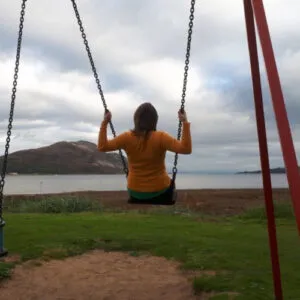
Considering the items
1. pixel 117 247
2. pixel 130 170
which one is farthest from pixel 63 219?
pixel 130 170

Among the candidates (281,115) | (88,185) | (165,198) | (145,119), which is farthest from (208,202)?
(88,185)

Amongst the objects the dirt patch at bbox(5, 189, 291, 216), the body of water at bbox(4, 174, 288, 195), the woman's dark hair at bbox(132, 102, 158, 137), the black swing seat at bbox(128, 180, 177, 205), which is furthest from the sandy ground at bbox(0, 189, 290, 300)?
the body of water at bbox(4, 174, 288, 195)

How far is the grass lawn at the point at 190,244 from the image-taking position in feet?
25.2

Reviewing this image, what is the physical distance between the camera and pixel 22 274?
8570 mm

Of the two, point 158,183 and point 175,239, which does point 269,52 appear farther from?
point 175,239

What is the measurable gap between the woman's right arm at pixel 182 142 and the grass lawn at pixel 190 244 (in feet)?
8.54

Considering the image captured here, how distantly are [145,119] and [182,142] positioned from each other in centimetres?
47

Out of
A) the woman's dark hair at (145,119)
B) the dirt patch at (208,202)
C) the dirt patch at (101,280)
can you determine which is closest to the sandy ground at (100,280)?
the dirt patch at (101,280)

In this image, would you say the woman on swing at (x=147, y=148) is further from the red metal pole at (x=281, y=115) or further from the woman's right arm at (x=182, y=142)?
the red metal pole at (x=281, y=115)

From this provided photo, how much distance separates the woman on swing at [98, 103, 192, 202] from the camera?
211 inches

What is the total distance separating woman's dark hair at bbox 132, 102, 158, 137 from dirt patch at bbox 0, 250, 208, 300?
290 cm

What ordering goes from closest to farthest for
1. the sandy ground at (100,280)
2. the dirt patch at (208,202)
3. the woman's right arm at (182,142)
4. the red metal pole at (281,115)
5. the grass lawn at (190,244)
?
the red metal pole at (281,115) < the woman's right arm at (182,142) < the sandy ground at (100,280) < the grass lawn at (190,244) < the dirt patch at (208,202)

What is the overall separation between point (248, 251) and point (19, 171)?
452 feet

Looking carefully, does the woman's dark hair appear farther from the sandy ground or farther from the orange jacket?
the sandy ground
